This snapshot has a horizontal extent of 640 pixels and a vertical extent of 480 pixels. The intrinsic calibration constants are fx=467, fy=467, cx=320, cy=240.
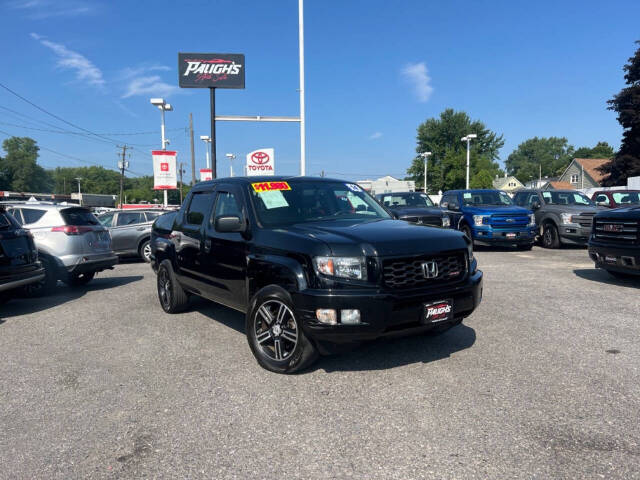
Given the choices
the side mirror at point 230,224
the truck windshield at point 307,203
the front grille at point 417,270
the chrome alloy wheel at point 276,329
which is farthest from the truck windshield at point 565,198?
the chrome alloy wheel at point 276,329

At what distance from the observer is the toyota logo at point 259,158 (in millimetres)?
22312

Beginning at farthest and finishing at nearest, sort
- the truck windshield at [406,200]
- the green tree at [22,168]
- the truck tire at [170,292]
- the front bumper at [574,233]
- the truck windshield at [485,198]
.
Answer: the green tree at [22,168], the truck windshield at [406,200], the truck windshield at [485,198], the front bumper at [574,233], the truck tire at [170,292]

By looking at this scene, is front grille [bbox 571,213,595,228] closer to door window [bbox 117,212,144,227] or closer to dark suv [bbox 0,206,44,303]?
door window [bbox 117,212,144,227]

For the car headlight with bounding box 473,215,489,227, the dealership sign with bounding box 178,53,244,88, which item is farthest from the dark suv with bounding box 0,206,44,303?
the dealership sign with bounding box 178,53,244,88

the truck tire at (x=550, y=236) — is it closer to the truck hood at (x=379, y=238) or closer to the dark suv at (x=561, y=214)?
the dark suv at (x=561, y=214)

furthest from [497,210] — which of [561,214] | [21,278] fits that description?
[21,278]

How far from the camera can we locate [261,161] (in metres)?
22.4

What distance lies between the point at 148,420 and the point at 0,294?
5404 mm

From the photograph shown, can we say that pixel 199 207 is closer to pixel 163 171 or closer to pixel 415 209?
pixel 415 209

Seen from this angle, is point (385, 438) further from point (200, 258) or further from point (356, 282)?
point (200, 258)

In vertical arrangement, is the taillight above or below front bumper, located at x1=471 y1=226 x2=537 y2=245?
above

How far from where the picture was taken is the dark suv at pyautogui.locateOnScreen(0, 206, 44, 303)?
642cm

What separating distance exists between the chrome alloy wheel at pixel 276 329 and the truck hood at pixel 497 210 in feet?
34.2

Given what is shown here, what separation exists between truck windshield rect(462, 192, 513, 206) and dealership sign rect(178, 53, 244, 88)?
43.9 feet
